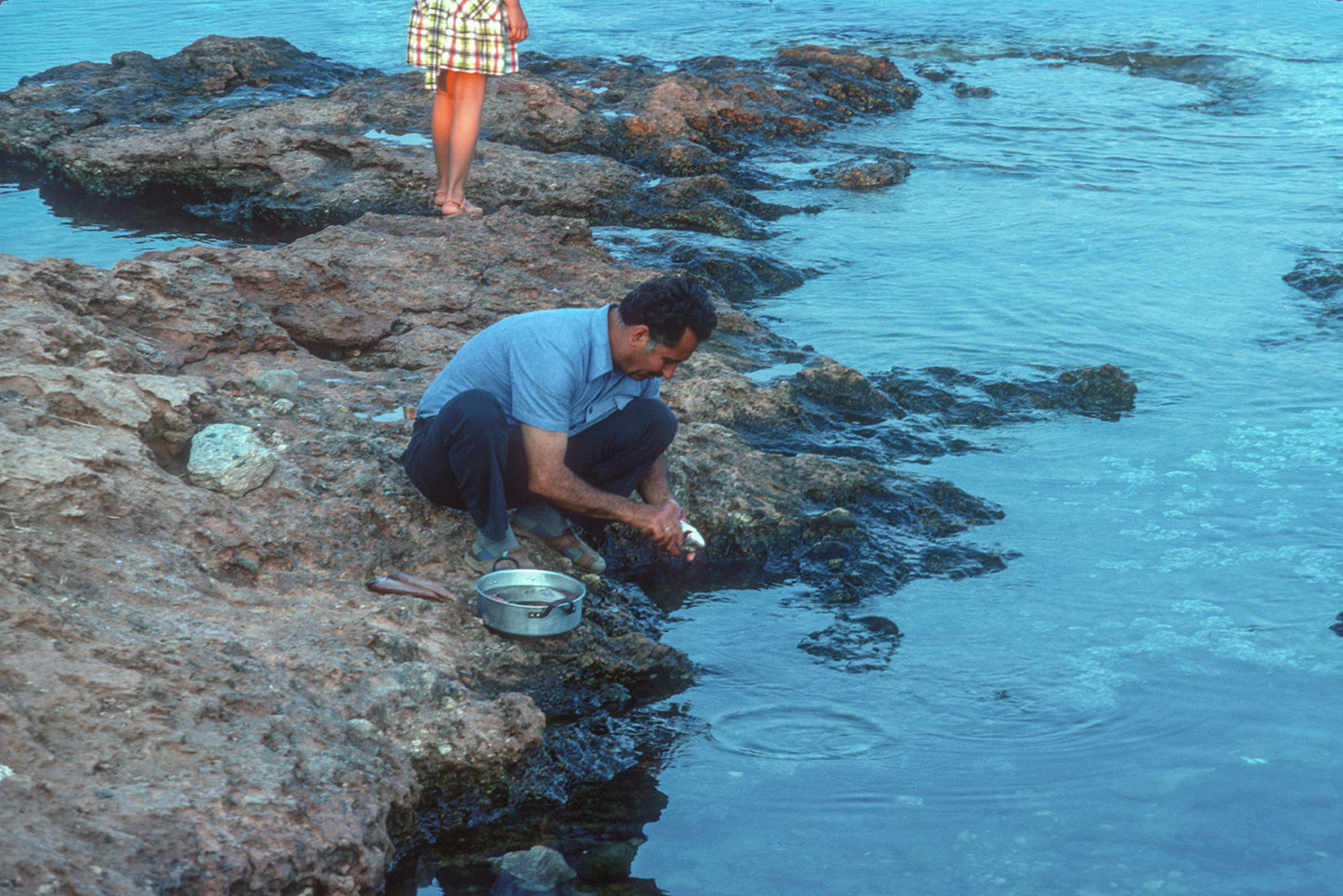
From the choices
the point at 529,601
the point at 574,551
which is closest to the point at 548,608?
the point at 529,601

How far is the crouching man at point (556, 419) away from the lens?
12.7ft

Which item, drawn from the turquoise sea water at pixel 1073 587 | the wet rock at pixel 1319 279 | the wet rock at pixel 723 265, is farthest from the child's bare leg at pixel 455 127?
the wet rock at pixel 1319 279

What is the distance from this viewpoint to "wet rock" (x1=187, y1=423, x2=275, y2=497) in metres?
3.95

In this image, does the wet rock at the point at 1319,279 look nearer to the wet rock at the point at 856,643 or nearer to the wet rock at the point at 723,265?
the wet rock at the point at 723,265

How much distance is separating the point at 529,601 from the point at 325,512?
2.48ft

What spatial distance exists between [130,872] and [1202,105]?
48.8 ft

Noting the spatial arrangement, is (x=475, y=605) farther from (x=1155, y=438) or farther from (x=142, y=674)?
(x=1155, y=438)

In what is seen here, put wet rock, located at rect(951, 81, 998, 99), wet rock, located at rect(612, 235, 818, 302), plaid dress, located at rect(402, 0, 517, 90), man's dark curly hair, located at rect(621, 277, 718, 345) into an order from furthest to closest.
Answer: wet rock, located at rect(951, 81, 998, 99) < wet rock, located at rect(612, 235, 818, 302) < plaid dress, located at rect(402, 0, 517, 90) < man's dark curly hair, located at rect(621, 277, 718, 345)

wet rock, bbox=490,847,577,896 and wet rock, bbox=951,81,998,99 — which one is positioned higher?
wet rock, bbox=951,81,998,99

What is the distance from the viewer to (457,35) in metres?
7.00

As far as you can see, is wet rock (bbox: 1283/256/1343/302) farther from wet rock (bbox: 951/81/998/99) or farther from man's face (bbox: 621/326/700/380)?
wet rock (bbox: 951/81/998/99)

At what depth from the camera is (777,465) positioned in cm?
520

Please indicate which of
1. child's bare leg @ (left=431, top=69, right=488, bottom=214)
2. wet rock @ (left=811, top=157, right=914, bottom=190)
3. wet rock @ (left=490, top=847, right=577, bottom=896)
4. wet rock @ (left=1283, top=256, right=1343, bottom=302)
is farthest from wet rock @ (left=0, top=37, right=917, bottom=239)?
wet rock @ (left=490, top=847, right=577, bottom=896)

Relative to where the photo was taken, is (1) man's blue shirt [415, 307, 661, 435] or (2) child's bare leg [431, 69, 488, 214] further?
(2) child's bare leg [431, 69, 488, 214]
